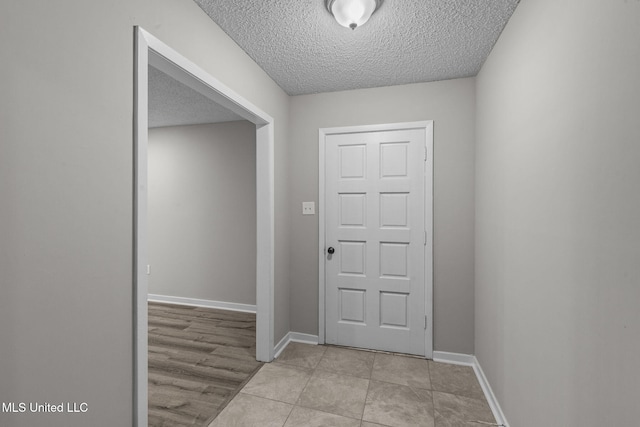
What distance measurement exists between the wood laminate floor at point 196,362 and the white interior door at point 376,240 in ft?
3.02

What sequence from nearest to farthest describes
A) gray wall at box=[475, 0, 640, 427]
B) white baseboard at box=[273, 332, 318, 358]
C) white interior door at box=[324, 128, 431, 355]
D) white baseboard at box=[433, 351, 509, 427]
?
gray wall at box=[475, 0, 640, 427] < white baseboard at box=[433, 351, 509, 427] < white interior door at box=[324, 128, 431, 355] < white baseboard at box=[273, 332, 318, 358]

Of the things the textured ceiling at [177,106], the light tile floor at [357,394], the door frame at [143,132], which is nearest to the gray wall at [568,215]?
the light tile floor at [357,394]

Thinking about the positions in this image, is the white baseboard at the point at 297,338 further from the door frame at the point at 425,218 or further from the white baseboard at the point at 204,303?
the white baseboard at the point at 204,303

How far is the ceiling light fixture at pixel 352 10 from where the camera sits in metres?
1.53

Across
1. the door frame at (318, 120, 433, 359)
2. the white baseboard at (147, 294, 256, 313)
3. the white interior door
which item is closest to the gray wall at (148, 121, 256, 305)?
the white baseboard at (147, 294, 256, 313)

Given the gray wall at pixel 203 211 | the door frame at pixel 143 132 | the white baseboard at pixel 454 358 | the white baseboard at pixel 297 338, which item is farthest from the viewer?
the gray wall at pixel 203 211

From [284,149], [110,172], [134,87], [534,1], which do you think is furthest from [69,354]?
[534,1]

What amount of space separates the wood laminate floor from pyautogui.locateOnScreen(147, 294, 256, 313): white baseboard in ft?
0.29

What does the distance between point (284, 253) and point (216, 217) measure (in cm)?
151

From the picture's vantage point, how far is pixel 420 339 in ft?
8.44

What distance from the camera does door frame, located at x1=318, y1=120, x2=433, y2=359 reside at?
2516mm

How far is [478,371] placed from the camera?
2268 millimetres

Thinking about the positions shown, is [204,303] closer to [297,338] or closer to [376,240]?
[297,338]

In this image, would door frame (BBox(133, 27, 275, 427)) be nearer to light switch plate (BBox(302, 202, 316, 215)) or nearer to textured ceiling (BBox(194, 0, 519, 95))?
textured ceiling (BBox(194, 0, 519, 95))
